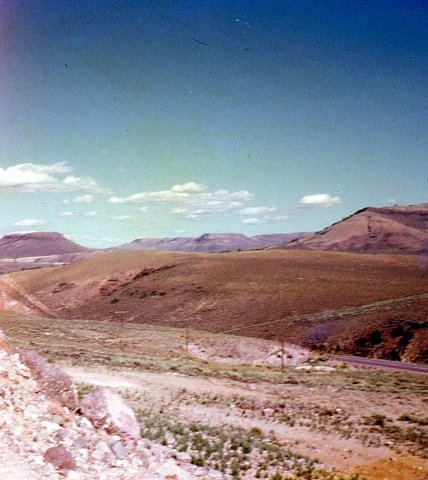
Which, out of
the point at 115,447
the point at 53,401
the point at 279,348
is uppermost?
the point at 53,401

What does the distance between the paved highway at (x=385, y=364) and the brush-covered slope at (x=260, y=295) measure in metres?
2.91

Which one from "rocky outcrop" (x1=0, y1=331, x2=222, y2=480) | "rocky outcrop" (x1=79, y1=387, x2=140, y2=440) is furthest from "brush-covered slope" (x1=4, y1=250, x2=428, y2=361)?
"rocky outcrop" (x1=0, y1=331, x2=222, y2=480)

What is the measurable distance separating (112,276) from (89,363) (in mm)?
77699

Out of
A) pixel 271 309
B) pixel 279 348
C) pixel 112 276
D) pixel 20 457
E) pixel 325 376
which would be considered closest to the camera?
pixel 20 457

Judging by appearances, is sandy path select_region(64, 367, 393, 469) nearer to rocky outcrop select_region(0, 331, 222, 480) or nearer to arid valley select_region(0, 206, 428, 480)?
arid valley select_region(0, 206, 428, 480)

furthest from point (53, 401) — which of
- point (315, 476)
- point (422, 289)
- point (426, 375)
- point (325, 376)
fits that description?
point (422, 289)

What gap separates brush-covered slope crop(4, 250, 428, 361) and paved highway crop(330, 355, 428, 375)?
114 inches

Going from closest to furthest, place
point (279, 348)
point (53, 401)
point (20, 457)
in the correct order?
point (20, 457) < point (53, 401) < point (279, 348)

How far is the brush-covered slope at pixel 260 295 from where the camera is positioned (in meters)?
51.7

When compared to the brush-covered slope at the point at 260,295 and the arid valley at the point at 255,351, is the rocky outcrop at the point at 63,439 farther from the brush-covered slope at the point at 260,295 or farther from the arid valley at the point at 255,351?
the brush-covered slope at the point at 260,295

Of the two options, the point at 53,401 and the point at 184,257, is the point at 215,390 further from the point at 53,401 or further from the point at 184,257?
the point at 184,257

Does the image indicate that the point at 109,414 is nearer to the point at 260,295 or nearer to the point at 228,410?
the point at 228,410

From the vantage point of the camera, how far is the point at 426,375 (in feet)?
111

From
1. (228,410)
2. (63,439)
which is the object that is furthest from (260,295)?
(63,439)
